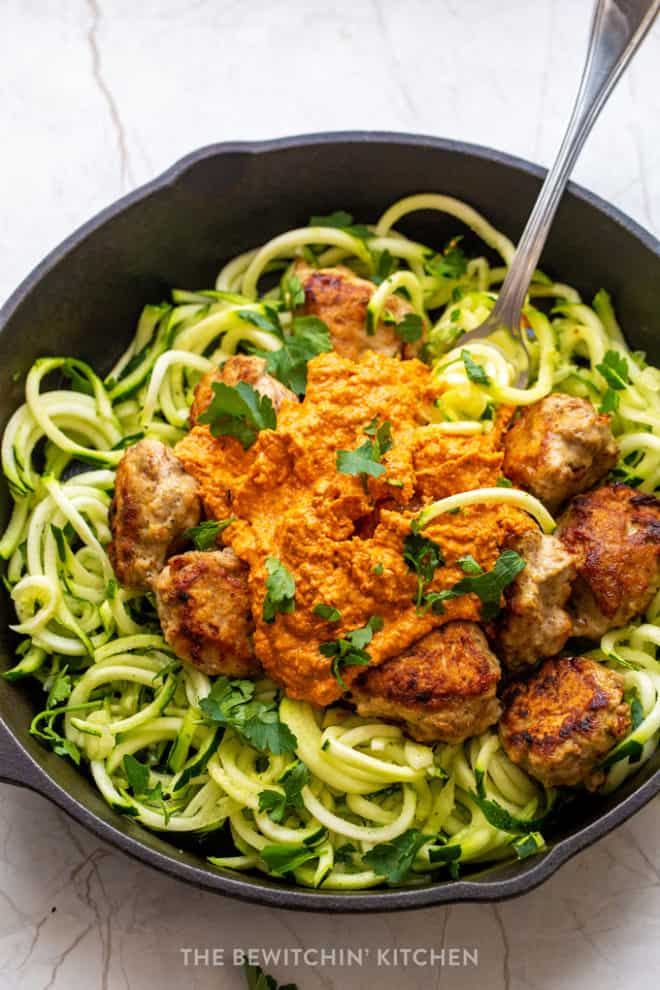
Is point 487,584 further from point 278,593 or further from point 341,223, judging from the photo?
point 341,223

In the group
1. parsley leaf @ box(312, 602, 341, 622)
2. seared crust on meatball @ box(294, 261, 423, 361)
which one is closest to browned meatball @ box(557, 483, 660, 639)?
parsley leaf @ box(312, 602, 341, 622)

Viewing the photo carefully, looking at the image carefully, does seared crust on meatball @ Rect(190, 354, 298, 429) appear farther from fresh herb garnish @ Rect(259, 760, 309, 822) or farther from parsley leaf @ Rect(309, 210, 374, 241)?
fresh herb garnish @ Rect(259, 760, 309, 822)

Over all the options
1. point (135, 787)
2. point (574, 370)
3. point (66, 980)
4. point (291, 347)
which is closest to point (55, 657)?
point (135, 787)

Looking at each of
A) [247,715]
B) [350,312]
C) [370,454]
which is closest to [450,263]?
[350,312]

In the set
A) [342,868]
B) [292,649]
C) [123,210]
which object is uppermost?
[123,210]

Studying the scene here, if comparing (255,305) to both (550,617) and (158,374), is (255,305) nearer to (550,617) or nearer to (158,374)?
(158,374)
